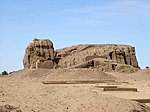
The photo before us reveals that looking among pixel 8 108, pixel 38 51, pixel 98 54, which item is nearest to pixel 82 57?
pixel 98 54

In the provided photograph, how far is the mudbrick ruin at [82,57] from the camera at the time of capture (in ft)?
170

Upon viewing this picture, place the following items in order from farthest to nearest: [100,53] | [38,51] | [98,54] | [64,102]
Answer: [100,53], [98,54], [38,51], [64,102]

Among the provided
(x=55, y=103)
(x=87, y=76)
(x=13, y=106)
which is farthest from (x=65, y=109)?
(x=87, y=76)

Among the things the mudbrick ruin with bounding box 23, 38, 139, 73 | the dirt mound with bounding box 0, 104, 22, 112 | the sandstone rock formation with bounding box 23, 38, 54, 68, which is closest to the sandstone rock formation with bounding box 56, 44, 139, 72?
the mudbrick ruin with bounding box 23, 38, 139, 73

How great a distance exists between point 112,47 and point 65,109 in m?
57.5

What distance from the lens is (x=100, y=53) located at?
64.8 m

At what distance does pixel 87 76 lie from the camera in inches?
1303

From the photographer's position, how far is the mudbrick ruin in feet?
170

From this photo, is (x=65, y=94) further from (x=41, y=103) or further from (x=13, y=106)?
(x=13, y=106)

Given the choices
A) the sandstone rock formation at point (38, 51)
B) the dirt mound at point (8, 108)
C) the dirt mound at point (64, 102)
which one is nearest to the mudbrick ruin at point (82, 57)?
the sandstone rock formation at point (38, 51)

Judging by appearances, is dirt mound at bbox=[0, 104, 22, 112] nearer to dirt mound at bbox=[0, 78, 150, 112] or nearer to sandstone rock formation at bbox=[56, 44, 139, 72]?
dirt mound at bbox=[0, 78, 150, 112]

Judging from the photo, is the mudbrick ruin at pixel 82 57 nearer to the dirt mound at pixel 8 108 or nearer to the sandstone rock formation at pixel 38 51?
the sandstone rock formation at pixel 38 51

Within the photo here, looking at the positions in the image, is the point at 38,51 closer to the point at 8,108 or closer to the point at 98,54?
the point at 98,54

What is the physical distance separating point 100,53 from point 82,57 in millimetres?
4350
